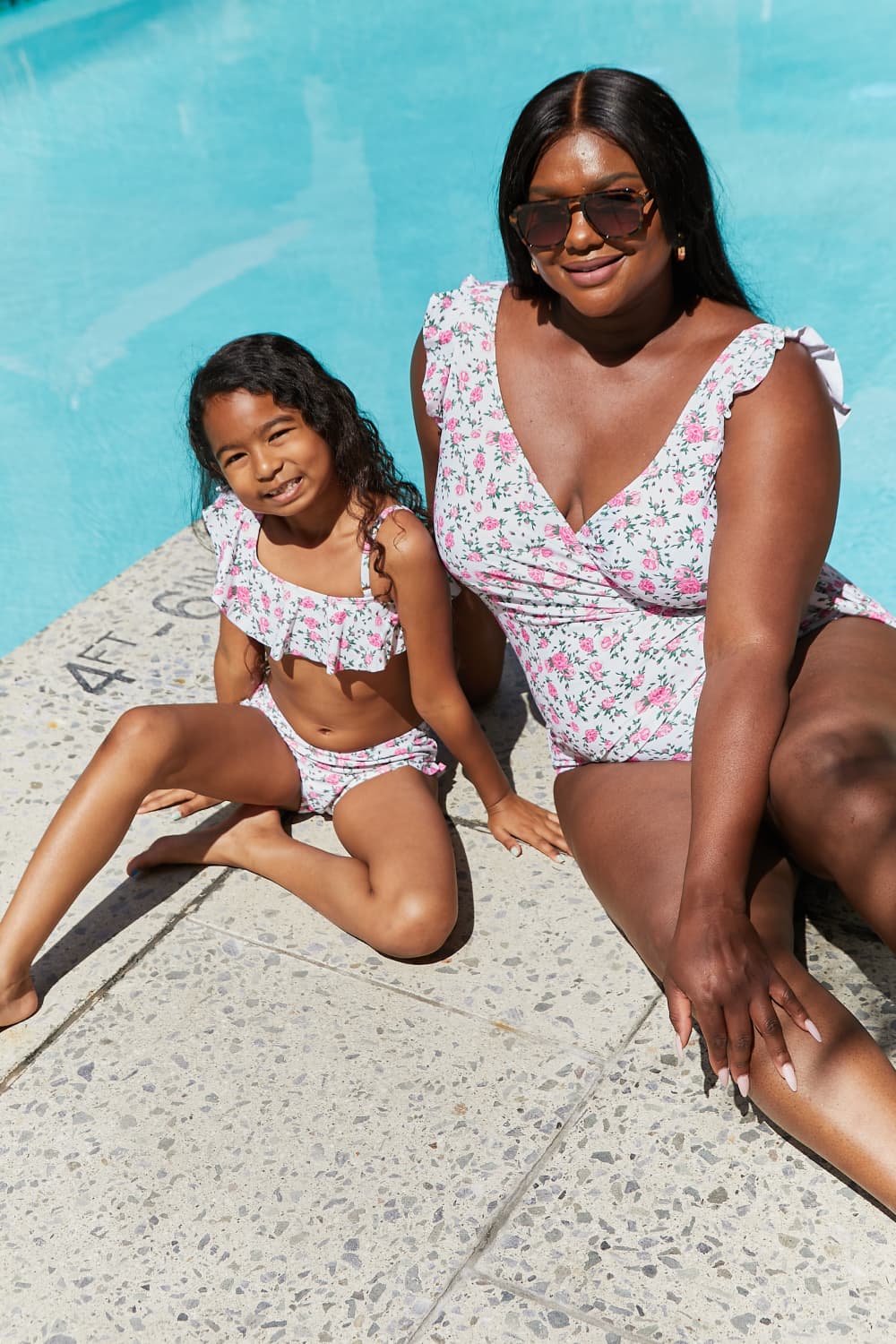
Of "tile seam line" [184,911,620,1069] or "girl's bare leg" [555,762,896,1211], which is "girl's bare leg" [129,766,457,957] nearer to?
"tile seam line" [184,911,620,1069]

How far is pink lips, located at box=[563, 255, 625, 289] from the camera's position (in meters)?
2.46

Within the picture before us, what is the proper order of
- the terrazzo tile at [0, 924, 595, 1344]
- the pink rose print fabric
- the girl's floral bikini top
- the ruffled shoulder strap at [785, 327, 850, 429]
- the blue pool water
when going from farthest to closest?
1. the blue pool water
2. the girl's floral bikini top
3. the pink rose print fabric
4. the ruffled shoulder strap at [785, 327, 850, 429]
5. the terrazzo tile at [0, 924, 595, 1344]

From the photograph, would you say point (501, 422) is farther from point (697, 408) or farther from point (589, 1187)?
point (589, 1187)

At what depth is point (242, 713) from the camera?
3.10 metres

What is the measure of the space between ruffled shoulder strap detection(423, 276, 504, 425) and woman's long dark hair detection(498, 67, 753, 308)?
320mm

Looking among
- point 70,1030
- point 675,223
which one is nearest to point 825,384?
point 675,223

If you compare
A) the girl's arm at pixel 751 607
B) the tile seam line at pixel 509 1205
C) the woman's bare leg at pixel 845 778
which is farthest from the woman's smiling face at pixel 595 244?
the tile seam line at pixel 509 1205

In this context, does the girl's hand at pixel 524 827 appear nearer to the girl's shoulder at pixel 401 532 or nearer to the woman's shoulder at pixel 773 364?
the girl's shoulder at pixel 401 532

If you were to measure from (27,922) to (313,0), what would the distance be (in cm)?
1244

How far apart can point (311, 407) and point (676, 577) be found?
2.71 ft

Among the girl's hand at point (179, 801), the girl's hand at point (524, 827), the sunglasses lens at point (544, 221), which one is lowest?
the girl's hand at point (524, 827)

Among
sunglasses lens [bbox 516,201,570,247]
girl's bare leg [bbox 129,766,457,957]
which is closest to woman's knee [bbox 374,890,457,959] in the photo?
girl's bare leg [bbox 129,766,457,957]

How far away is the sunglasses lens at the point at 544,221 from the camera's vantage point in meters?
2.43

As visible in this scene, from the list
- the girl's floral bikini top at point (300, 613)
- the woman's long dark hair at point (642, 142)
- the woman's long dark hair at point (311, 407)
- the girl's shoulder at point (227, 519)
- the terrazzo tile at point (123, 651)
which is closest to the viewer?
the woman's long dark hair at point (642, 142)
